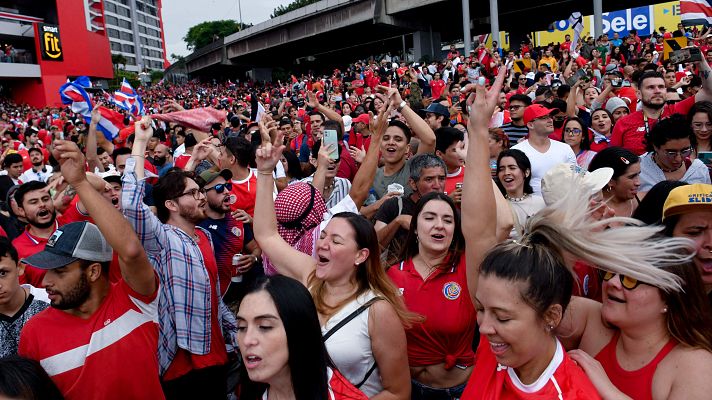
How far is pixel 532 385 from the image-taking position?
1905mm

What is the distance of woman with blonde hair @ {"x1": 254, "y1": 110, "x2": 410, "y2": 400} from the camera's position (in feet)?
8.85

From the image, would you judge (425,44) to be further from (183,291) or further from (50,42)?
(50,42)

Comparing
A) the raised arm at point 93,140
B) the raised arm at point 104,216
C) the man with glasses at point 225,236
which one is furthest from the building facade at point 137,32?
the raised arm at point 104,216

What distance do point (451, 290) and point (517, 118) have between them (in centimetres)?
459

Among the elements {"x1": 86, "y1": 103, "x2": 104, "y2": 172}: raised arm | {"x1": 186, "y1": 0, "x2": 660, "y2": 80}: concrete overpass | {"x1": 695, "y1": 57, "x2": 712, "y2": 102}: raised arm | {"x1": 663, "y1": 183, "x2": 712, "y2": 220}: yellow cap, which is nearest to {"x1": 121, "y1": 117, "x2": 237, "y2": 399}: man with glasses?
{"x1": 663, "y1": 183, "x2": 712, "y2": 220}: yellow cap

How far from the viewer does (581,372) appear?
194 centimetres

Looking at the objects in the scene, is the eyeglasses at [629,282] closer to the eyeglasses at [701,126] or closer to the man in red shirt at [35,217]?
the eyeglasses at [701,126]

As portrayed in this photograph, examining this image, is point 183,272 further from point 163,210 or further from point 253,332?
point 253,332

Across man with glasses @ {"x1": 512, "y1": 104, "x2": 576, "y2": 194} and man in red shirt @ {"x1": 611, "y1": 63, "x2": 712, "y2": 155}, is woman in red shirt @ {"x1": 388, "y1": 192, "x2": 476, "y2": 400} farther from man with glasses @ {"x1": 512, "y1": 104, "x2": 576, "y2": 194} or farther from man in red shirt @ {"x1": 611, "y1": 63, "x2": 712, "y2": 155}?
man in red shirt @ {"x1": 611, "y1": 63, "x2": 712, "y2": 155}

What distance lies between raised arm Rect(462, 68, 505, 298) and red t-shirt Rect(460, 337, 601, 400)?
1.49 ft

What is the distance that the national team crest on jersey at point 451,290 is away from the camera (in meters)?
3.08

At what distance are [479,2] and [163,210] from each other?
30.5 meters

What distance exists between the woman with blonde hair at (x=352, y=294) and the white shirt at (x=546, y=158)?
9.21 feet

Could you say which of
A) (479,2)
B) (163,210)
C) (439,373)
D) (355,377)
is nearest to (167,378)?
(163,210)
